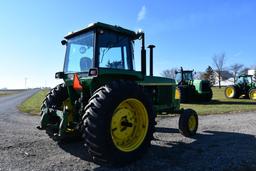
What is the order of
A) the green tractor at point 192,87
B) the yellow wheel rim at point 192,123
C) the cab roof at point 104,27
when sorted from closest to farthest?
1. the cab roof at point 104,27
2. the yellow wheel rim at point 192,123
3. the green tractor at point 192,87

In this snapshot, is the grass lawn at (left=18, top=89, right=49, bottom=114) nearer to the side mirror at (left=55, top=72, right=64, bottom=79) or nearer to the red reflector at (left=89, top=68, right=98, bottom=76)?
the side mirror at (left=55, top=72, right=64, bottom=79)

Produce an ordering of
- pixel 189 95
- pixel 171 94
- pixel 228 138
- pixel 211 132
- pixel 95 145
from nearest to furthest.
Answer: pixel 95 145 < pixel 228 138 < pixel 171 94 < pixel 211 132 < pixel 189 95

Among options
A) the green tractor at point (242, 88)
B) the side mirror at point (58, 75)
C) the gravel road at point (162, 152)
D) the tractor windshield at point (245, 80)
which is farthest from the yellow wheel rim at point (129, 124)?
the tractor windshield at point (245, 80)

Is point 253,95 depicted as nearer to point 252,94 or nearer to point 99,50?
point 252,94

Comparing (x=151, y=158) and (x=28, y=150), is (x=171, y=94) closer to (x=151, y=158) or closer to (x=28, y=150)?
(x=151, y=158)

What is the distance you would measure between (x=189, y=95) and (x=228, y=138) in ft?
48.9

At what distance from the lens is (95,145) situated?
491 cm

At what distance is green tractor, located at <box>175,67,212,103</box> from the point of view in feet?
74.4

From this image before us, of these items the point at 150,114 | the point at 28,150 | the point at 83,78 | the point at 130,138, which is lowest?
the point at 28,150

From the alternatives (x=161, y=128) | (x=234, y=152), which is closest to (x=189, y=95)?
(x=161, y=128)

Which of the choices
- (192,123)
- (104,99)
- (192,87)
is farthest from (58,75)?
(192,87)

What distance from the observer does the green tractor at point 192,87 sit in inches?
893

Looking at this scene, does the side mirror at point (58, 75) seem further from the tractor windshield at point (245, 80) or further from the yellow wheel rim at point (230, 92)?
the tractor windshield at point (245, 80)

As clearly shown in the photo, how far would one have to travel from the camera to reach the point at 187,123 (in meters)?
8.14
